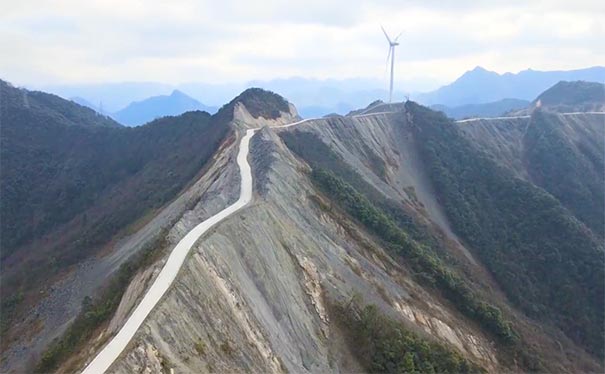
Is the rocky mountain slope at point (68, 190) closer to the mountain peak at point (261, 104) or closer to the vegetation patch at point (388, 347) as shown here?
the mountain peak at point (261, 104)

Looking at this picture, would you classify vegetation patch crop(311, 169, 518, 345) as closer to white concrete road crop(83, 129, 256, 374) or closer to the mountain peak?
white concrete road crop(83, 129, 256, 374)

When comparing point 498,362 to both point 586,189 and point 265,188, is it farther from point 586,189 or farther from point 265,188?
point 586,189

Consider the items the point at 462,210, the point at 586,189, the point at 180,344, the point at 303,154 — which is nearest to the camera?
the point at 180,344

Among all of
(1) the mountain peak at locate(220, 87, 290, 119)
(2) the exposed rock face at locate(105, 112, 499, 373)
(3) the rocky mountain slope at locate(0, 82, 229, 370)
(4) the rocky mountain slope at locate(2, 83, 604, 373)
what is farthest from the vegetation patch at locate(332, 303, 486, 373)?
(1) the mountain peak at locate(220, 87, 290, 119)

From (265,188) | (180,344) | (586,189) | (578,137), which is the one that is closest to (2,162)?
(265,188)

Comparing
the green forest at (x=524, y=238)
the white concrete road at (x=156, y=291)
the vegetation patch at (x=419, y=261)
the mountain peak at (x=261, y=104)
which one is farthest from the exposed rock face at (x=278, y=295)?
the mountain peak at (x=261, y=104)
